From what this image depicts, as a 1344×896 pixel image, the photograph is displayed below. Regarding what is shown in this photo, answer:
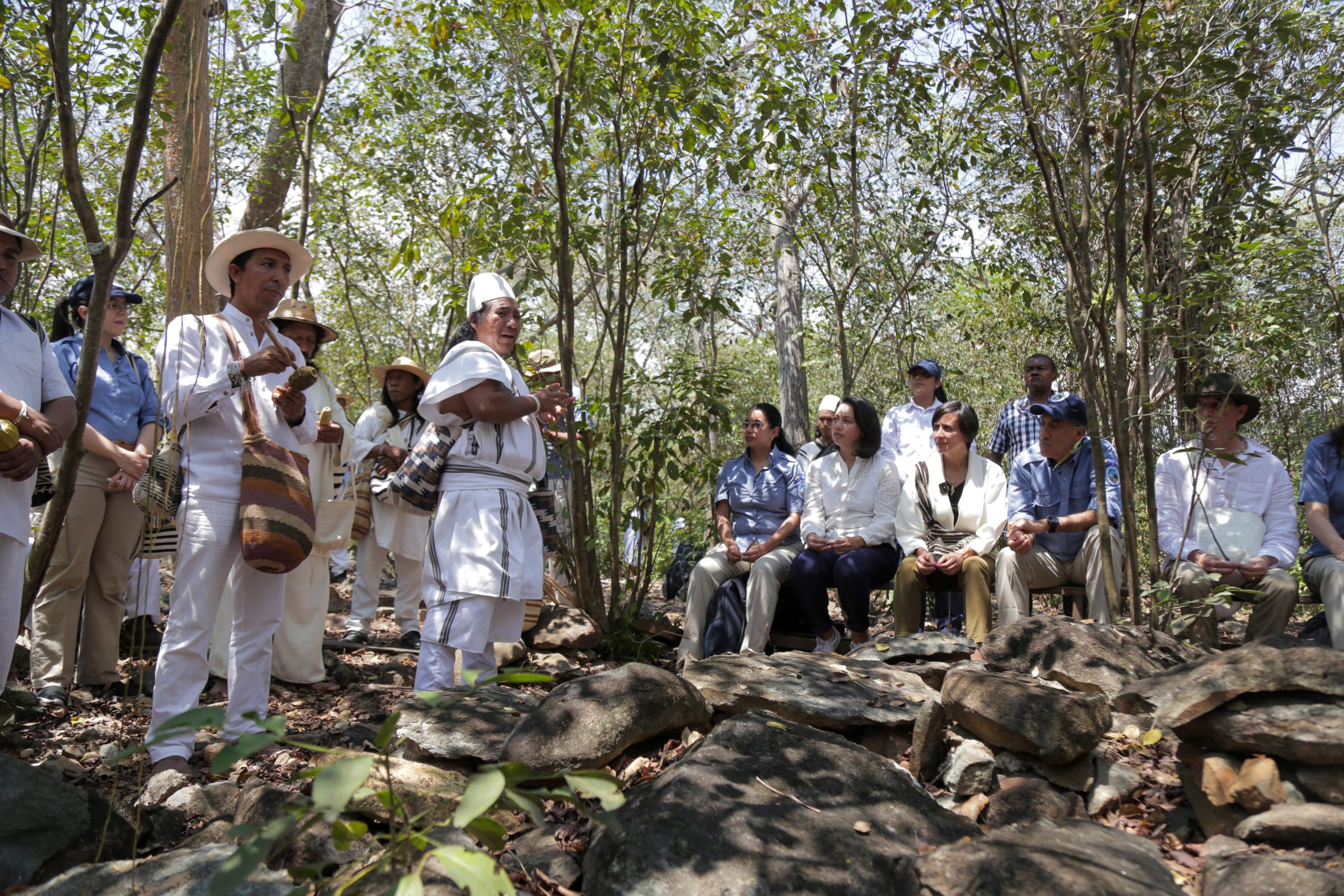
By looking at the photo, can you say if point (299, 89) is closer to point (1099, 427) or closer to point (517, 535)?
point (517, 535)

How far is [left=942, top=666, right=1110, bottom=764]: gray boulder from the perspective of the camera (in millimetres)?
3230

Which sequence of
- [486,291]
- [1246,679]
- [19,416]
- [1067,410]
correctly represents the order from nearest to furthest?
[1246,679], [19,416], [486,291], [1067,410]

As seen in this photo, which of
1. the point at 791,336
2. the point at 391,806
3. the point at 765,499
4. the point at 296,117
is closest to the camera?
the point at 391,806

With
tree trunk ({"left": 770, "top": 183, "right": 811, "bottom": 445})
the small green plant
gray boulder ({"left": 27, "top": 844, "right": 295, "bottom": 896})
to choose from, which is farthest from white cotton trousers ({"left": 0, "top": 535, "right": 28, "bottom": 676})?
tree trunk ({"left": 770, "top": 183, "right": 811, "bottom": 445})

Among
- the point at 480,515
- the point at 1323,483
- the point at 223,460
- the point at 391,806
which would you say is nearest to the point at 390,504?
the point at 480,515

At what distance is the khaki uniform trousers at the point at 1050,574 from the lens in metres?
5.23

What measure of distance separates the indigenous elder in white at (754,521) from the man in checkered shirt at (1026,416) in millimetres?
1553

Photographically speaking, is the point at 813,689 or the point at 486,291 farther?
the point at 486,291

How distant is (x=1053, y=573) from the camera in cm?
541

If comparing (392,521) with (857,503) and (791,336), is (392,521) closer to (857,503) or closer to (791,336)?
(857,503)

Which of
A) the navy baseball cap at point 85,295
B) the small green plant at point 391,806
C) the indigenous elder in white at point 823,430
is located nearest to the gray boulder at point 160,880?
the small green plant at point 391,806

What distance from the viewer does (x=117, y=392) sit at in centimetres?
489

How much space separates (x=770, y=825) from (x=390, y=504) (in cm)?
456

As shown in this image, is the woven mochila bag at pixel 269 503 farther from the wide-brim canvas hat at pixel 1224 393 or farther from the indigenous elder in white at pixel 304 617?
the wide-brim canvas hat at pixel 1224 393
